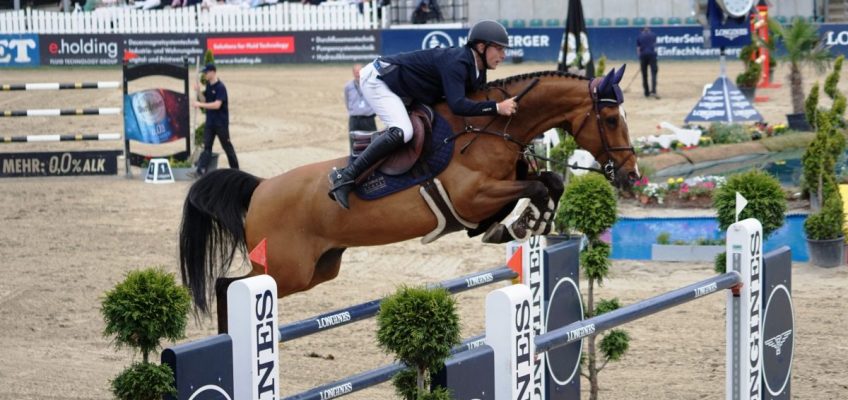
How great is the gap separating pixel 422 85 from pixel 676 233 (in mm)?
5920

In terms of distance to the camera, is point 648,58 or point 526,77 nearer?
point 526,77

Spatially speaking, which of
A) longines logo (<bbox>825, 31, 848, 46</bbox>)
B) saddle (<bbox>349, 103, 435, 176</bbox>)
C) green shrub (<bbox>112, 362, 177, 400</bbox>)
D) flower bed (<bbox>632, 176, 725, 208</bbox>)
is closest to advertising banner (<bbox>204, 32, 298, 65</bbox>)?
longines logo (<bbox>825, 31, 848, 46</bbox>)

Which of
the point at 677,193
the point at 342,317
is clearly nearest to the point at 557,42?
the point at 677,193

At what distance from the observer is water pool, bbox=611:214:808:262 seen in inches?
445

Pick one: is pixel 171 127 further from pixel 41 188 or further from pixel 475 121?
pixel 475 121

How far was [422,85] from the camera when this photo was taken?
6.44m

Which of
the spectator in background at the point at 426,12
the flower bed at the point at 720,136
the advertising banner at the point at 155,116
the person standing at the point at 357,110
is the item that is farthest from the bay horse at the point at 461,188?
the spectator in background at the point at 426,12

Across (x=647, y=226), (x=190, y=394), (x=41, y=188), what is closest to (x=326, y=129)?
(x=41, y=188)

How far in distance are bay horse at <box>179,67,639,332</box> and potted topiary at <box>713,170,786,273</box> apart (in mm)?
587

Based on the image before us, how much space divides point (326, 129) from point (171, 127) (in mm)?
3910

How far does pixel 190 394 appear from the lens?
3.91 meters

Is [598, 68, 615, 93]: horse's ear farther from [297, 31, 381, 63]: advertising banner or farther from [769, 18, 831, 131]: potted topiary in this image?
[297, 31, 381, 63]: advertising banner

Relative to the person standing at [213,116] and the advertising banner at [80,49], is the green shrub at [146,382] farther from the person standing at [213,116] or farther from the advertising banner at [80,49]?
the advertising banner at [80,49]

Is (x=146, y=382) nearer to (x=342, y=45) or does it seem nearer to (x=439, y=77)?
(x=439, y=77)
